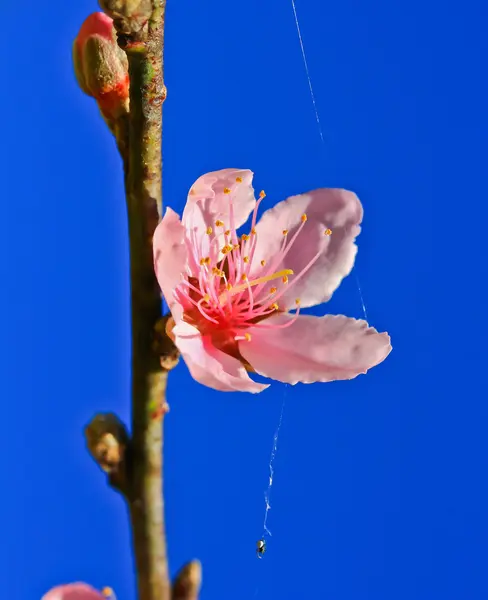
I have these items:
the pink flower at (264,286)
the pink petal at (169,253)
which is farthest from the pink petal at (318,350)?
the pink petal at (169,253)

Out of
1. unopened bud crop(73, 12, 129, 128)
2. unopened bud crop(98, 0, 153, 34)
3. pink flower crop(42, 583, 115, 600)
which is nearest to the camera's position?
unopened bud crop(98, 0, 153, 34)

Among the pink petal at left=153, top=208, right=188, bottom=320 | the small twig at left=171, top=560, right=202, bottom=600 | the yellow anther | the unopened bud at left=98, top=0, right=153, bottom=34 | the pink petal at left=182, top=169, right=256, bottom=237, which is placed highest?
the pink petal at left=182, top=169, right=256, bottom=237

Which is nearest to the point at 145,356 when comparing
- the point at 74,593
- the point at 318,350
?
the point at 318,350

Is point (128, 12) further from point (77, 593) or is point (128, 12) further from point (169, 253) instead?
point (77, 593)

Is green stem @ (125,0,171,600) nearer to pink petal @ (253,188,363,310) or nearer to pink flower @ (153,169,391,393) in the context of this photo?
pink flower @ (153,169,391,393)

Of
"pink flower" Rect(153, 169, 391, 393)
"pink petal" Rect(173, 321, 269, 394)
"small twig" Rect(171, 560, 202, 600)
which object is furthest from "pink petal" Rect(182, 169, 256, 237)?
"small twig" Rect(171, 560, 202, 600)

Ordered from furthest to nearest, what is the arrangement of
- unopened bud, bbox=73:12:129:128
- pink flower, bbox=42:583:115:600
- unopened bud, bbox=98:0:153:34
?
pink flower, bbox=42:583:115:600, unopened bud, bbox=73:12:129:128, unopened bud, bbox=98:0:153:34

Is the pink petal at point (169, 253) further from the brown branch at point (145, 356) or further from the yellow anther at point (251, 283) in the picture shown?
the yellow anther at point (251, 283)

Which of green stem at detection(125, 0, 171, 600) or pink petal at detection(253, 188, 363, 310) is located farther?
pink petal at detection(253, 188, 363, 310)
